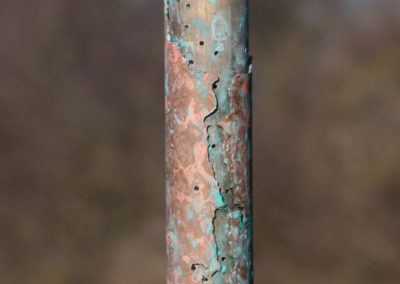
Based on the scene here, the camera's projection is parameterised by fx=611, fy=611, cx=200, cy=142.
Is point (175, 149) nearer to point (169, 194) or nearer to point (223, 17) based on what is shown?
point (169, 194)

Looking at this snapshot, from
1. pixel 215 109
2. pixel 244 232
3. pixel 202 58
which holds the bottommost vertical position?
pixel 244 232

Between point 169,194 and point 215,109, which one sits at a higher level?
point 215,109

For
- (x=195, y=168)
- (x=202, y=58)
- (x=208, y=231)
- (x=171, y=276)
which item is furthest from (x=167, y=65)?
(x=171, y=276)

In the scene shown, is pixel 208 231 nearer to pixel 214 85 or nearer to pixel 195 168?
pixel 195 168

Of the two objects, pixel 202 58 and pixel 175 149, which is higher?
pixel 202 58

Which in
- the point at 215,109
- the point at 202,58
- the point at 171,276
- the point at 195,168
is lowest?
the point at 171,276

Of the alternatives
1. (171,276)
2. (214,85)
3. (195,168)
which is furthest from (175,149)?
(171,276)
